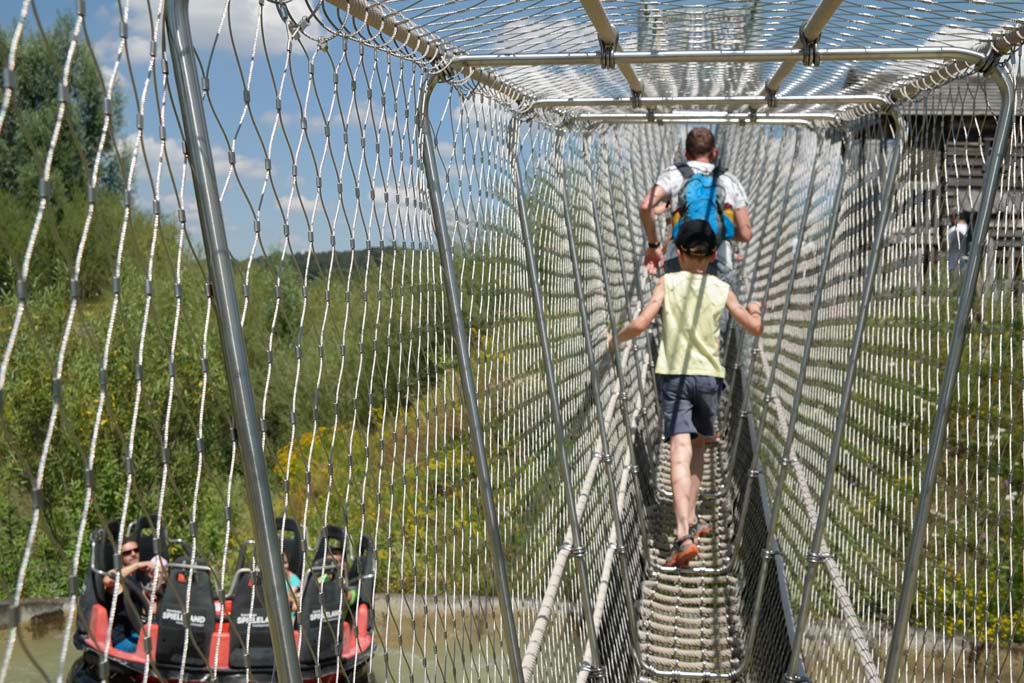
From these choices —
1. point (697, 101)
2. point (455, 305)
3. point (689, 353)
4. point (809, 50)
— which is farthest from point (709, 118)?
point (455, 305)

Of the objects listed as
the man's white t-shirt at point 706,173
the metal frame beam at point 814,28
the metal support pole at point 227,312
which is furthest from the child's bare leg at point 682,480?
the metal support pole at point 227,312

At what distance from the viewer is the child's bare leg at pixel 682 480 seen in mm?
4109

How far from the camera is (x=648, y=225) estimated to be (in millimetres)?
5016

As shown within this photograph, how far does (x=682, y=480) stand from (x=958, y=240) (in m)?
1.57

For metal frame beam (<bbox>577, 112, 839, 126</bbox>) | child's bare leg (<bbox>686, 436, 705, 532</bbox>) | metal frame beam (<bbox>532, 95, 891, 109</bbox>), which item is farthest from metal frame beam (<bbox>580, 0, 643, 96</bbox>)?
child's bare leg (<bbox>686, 436, 705, 532</bbox>)

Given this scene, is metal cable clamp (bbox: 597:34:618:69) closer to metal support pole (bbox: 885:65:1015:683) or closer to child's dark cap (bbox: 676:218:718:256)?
metal support pole (bbox: 885:65:1015:683)

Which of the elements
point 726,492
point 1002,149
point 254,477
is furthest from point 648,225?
point 254,477

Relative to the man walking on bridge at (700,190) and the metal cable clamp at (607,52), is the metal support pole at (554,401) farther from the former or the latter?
the man walking on bridge at (700,190)

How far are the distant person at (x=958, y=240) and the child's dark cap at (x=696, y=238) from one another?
1.16 metres

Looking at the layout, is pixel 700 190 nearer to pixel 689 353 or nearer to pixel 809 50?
pixel 689 353

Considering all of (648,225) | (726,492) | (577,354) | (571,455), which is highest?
(648,225)

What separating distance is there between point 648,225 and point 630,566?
148 cm

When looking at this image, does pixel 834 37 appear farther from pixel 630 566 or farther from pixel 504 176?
pixel 630 566

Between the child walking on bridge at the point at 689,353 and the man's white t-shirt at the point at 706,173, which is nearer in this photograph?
the child walking on bridge at the point at 689,353
